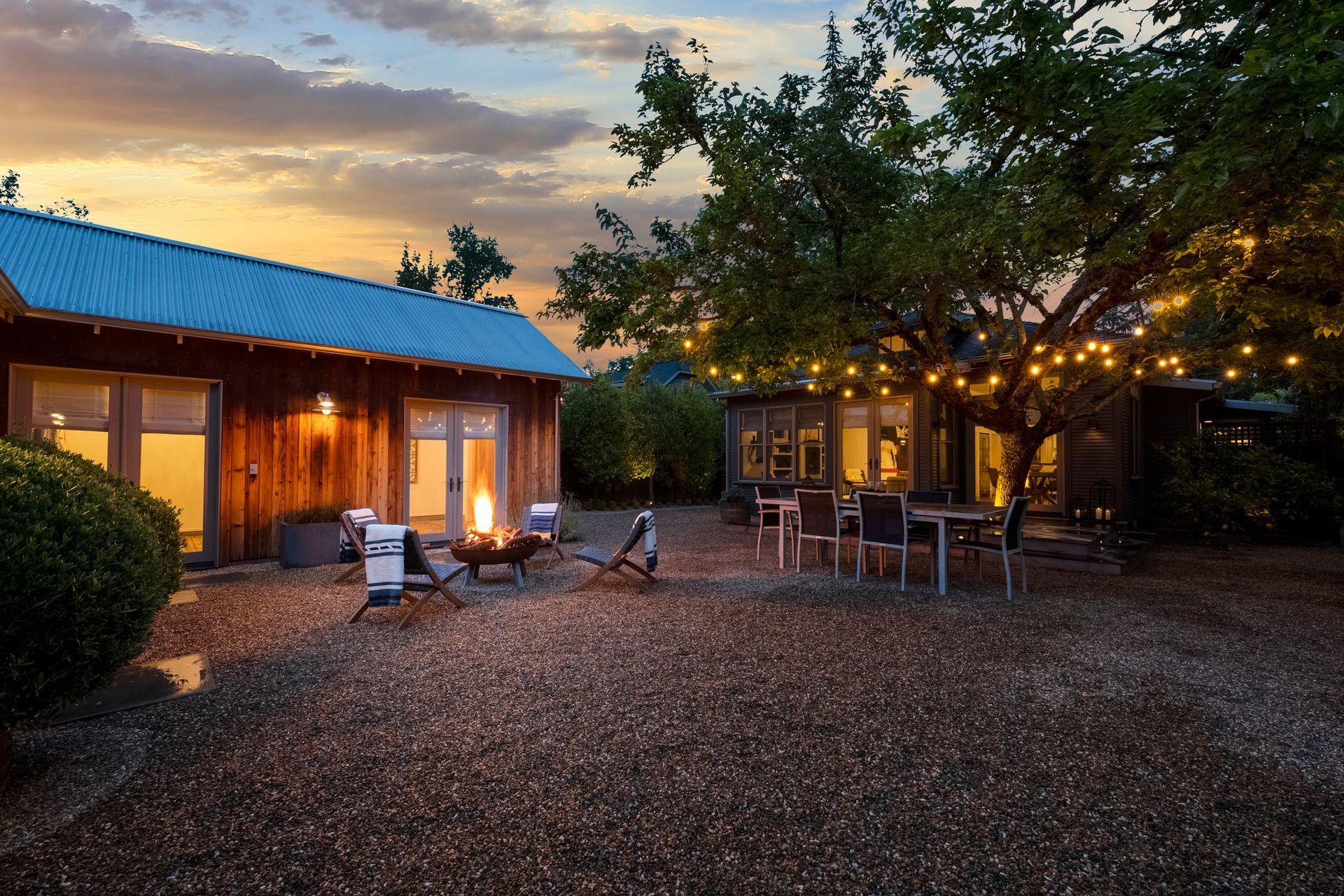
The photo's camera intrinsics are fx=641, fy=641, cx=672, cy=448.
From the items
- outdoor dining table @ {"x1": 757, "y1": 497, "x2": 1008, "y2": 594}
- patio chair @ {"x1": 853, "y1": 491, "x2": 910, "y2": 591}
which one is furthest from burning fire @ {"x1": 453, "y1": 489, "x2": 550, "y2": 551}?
patio chair @ {"x1": 853, "y1": 491, "x2": 910, "y2": 591}

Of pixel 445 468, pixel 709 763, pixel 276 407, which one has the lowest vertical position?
pixel 709 763

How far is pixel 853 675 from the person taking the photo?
12.4 ft

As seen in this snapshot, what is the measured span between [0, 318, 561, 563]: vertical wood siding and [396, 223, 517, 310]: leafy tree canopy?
19419mm

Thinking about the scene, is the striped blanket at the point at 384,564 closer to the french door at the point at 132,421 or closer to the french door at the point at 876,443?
the french door at the point at 132,421

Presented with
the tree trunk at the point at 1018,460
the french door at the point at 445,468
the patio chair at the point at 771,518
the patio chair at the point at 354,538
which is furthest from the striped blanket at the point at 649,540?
the tree trunk at the point at 1018,460

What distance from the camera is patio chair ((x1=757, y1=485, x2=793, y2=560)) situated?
799 cm

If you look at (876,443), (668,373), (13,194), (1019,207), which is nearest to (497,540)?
(1019,207)

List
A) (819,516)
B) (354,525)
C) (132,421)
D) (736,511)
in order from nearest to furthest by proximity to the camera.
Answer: (354,525) → (819,516) → (132,421) → (736,511)

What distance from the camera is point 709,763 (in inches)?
105

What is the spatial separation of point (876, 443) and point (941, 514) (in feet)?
20.7

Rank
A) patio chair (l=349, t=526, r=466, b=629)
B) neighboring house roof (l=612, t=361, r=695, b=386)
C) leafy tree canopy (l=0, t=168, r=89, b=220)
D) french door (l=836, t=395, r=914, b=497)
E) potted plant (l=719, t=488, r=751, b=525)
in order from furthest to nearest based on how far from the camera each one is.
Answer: neighboring house roof (l=612, t=361, r=695, b=386) < leafy tree canopy (l=0, t=168, r=89, b=220) < potted plant (l=719, t=488, r=751, b=525) < french door (l=836, t=395, r=914, b=497) < patio chair (l=349, t=526, r=466, b=629)

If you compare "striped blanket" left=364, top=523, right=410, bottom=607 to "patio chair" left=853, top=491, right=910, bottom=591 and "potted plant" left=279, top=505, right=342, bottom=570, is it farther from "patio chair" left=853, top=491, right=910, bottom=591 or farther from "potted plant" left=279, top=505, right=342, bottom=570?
"patio chair" left=853, top=491, right=910, bottom=591

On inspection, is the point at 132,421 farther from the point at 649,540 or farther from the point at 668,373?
the point at 668,373

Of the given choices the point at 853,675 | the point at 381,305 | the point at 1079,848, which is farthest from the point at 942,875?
the point at 381,305
